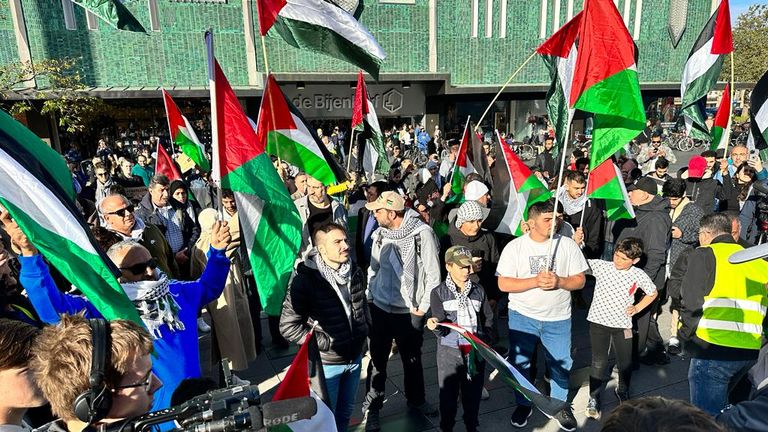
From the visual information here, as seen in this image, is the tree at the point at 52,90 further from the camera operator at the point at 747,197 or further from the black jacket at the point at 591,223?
the camera operator at the point at 747,197

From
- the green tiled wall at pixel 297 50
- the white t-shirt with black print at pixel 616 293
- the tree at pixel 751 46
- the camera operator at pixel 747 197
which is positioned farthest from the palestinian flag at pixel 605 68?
the tree at pixel 751 46

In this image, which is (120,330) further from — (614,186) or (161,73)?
(161,73)

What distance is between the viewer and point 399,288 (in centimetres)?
400

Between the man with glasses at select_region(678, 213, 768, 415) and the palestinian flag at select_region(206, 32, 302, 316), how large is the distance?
2815 millimetres

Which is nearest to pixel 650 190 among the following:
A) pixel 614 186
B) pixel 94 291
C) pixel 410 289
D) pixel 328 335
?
pixel 614 186

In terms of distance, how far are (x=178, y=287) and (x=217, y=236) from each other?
39cm

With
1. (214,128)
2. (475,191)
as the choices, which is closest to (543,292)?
(475,191)

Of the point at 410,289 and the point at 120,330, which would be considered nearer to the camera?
the point at 120,330

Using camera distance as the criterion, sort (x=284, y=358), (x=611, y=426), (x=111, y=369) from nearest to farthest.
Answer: (x=611, y=426) → (x=111, y=369) → (x=284, y=358)

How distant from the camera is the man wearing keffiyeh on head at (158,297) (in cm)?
249

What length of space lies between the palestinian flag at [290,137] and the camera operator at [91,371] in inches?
123

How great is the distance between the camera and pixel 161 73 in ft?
62.5

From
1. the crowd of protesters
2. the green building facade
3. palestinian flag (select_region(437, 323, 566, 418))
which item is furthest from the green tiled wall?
palestinian flag (select_region(437, 323, 566, 418))

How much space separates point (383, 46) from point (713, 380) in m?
19.9
